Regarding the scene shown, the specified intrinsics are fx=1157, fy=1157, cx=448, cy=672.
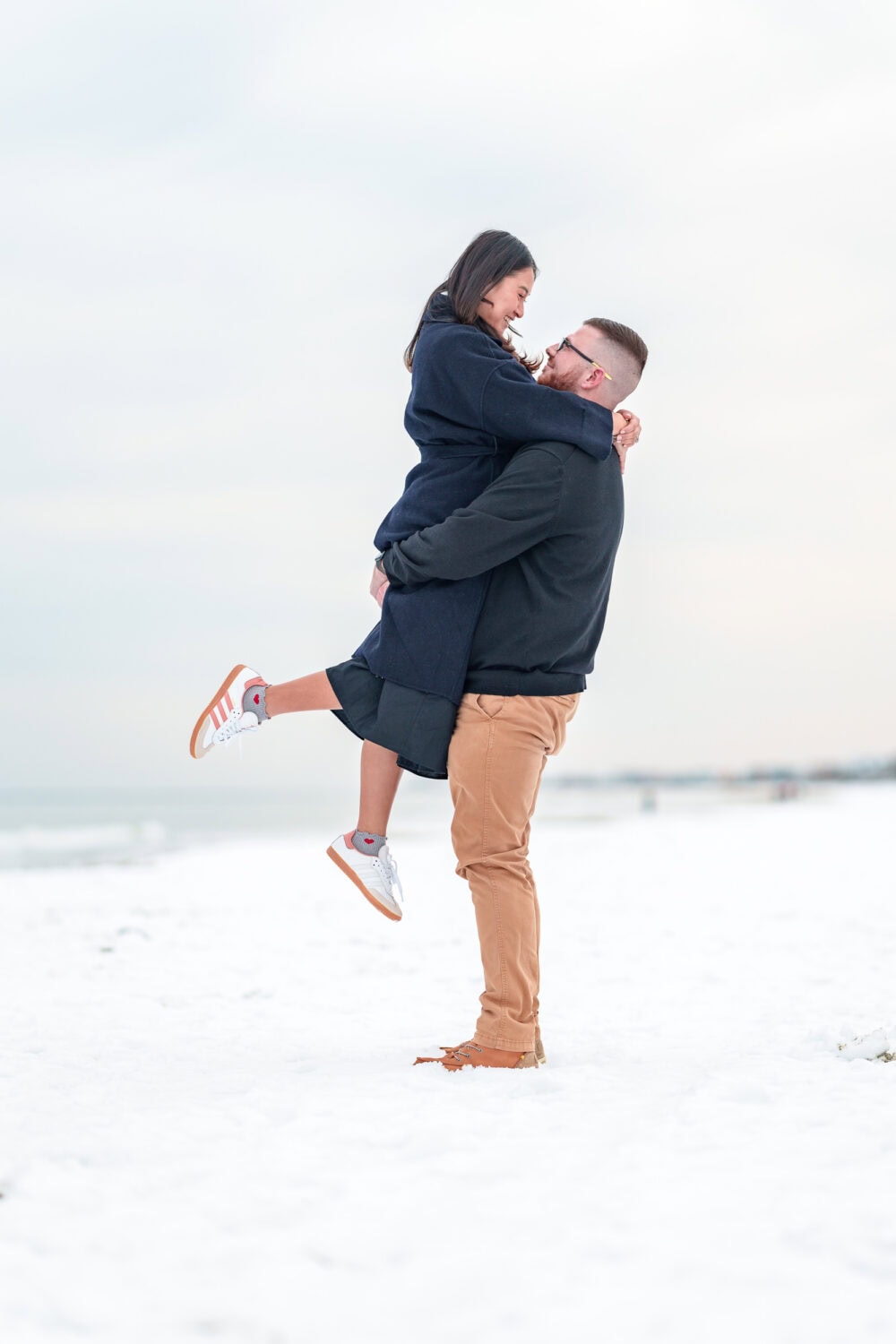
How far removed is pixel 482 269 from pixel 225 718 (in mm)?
1420

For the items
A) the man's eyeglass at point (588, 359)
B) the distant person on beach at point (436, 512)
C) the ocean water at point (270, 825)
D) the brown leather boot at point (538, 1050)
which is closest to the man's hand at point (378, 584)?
the distant person on beach at point (436, 512)

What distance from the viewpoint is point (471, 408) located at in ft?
9.73

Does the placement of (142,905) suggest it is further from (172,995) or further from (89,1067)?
(89,1067)

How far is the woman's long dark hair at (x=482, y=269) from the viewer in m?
3.10

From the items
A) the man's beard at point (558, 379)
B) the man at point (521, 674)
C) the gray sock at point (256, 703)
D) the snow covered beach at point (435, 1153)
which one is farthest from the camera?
the gray sock at point (256, 703)

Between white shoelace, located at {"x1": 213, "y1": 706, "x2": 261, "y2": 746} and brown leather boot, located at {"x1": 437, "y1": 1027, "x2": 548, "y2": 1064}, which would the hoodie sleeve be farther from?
brown leather boot, located at {"x1": 437, "y1": 1027, "x2": 548, "y2": 1064}

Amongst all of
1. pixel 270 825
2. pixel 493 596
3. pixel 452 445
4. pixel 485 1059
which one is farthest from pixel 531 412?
pixel 270 825

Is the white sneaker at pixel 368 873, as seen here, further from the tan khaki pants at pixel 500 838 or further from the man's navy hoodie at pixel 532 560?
the man's navy hoodie at pixel 532 560

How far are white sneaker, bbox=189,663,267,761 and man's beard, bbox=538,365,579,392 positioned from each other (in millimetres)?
1152

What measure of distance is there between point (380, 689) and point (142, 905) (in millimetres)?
4705

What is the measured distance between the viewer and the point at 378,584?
332cm

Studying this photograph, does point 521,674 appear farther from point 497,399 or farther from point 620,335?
point 620,335

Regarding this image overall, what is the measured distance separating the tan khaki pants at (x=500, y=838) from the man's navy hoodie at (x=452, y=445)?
0.14 metres

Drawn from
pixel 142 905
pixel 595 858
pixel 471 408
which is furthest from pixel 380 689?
pixel 595 858
